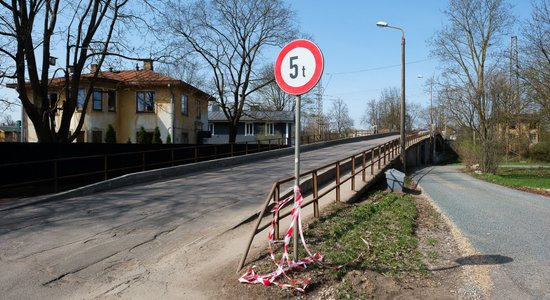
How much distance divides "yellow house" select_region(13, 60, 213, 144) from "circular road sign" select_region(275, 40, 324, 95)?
2520cm

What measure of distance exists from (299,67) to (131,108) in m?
28.4

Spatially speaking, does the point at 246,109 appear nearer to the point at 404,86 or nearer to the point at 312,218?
the point at 404,86

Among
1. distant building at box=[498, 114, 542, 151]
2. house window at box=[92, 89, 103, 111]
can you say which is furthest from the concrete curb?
distant building at box=[498, 114, 542, 151]

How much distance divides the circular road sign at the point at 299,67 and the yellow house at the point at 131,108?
25201 millimetres

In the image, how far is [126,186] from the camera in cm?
1270

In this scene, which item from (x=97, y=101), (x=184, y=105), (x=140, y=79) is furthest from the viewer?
(x=184, y=105)

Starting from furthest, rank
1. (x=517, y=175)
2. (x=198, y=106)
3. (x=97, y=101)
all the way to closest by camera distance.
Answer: (x=198, y=106) < (x=517, y=175) < (x=97, y=101)

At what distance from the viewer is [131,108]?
30969 millimetres

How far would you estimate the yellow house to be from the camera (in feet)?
95.6

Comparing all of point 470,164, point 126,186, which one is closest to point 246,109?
point 470,164

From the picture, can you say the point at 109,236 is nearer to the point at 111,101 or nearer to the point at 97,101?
the point at 97,101

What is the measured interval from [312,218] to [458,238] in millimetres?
2647

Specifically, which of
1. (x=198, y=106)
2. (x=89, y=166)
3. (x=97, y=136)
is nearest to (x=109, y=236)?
(x=89, y=166)

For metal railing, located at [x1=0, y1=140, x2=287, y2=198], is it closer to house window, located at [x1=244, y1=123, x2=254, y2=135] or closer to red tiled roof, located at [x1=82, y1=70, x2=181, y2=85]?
red tiled roof, located at [x1=82, y1=70, x2=181, y2=85]
